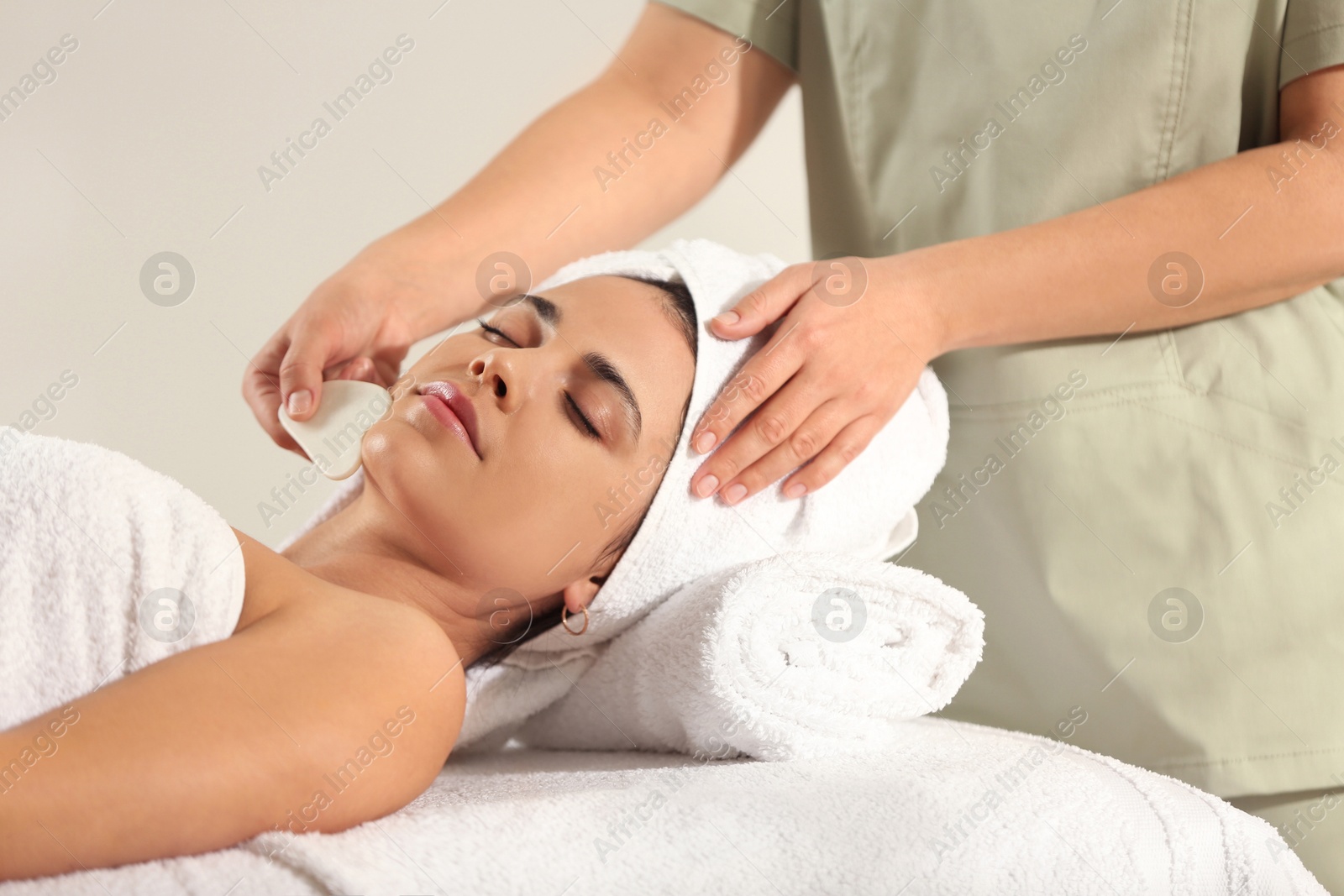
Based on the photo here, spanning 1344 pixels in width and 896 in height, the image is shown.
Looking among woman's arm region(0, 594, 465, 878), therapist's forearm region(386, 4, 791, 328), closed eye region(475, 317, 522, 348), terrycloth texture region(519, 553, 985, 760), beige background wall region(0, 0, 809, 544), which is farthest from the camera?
beige background wall region(0, 0, 809, 544)

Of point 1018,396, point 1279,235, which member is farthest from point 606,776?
point 1279,235

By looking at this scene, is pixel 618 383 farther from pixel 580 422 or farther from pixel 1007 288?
pixel 1007 288

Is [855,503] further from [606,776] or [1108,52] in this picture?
[1108,52]

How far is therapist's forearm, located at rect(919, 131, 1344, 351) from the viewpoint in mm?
939

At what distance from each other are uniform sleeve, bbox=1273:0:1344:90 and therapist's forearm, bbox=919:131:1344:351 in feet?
0.20

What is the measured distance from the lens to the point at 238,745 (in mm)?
602

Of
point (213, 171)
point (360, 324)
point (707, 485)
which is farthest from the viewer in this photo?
point (213, 171)

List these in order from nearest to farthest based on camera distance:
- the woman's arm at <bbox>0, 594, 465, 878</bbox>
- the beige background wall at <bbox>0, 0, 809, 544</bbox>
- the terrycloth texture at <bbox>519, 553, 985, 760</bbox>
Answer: the woman's arm at <bbox>0, 594, 465, 878</bbox>, the terrycloth texture at <bbox>519, 553, 985, 760</bbox>, the beige background wall at <bbox>0, 0, 809, 544</bbox>

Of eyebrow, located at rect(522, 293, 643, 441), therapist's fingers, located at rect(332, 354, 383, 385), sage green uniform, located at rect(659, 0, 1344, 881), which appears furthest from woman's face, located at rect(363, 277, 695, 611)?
sage green uniform, located at rect(659, 0, 1344, 881)

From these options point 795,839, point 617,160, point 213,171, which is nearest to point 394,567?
point 795,839

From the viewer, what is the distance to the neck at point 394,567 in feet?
3.16

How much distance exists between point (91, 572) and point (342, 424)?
1.18 ft

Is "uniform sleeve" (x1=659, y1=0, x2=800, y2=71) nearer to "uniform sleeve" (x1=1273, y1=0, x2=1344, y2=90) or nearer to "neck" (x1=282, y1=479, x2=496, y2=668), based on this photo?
"uniform sleeve" (x1=1273, y1=0, x2=1344, y2=90)

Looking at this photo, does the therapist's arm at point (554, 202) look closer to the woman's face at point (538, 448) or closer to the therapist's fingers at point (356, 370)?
the therapist's fingers at point (356, 370)
